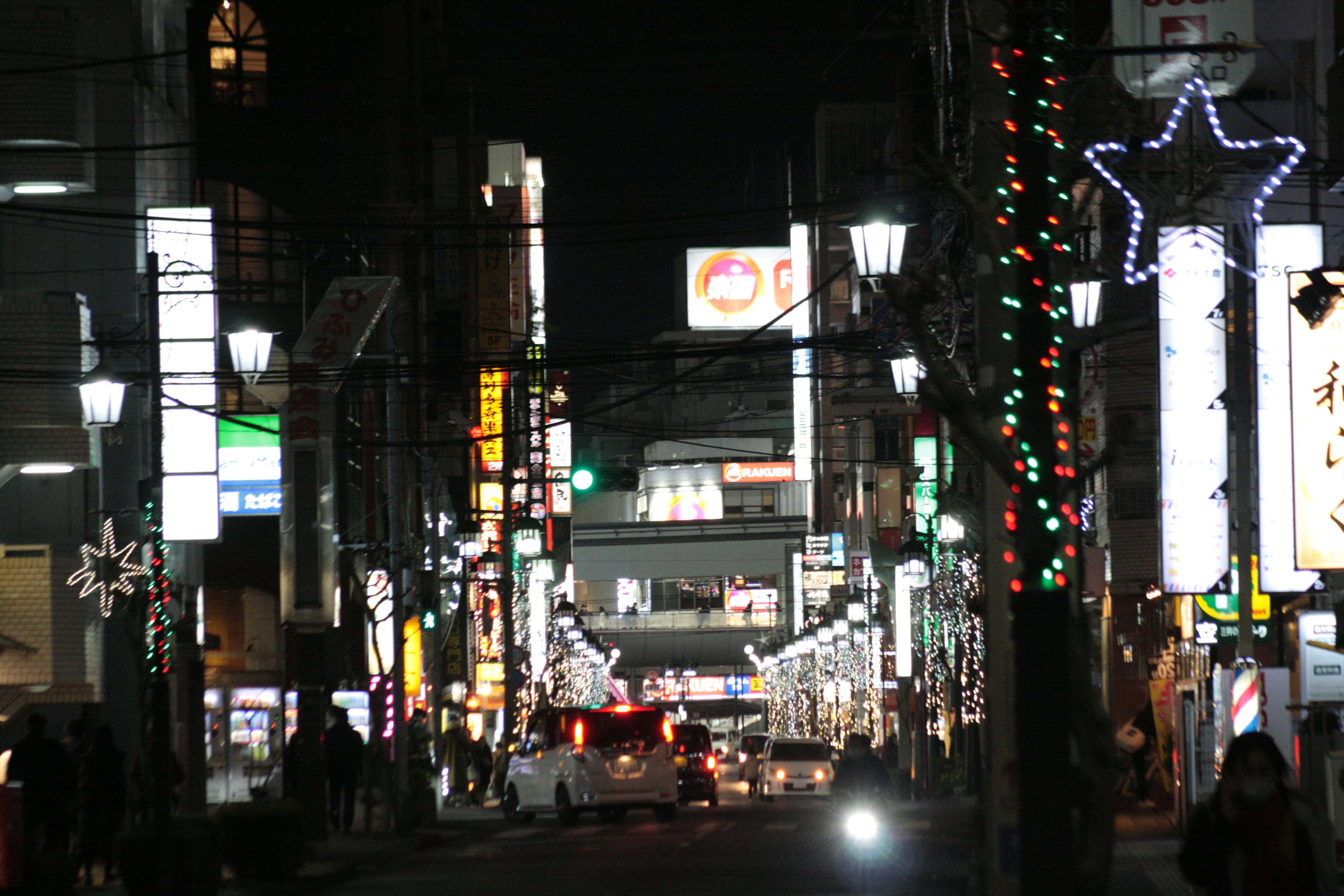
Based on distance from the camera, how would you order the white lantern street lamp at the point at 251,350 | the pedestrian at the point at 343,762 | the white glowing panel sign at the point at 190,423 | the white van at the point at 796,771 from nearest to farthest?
the white lantern street lamp at the point at 251,350 < the white glowing panel sign at the point at 190,423 < the pedestrian at the point at 343,762 < the white van at the point at 796,771

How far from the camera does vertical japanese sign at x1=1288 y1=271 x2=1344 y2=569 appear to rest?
18.1 metres

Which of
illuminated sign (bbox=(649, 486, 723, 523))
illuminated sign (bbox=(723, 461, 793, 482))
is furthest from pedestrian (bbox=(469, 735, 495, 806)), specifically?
illuminated sign (bbox=(649, 486, 723, 523))

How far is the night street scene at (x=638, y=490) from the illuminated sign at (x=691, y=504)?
299 ft

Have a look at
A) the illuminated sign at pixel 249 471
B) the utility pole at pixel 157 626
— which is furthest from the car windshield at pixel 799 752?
the utility pole at pixel 157 626

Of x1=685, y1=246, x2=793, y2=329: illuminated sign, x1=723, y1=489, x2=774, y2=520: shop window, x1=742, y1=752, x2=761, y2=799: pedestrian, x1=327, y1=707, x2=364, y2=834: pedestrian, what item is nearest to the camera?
x1=327, y1=707, x2=364, y2=834: pedestrian

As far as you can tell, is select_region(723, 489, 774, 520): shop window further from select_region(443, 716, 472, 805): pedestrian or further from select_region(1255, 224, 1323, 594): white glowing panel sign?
select_region(1255, 224, 1323, 594): white glowing panel sign

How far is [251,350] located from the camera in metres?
20.9

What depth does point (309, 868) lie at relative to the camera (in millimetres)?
19094

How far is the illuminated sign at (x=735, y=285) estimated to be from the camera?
11019 cm

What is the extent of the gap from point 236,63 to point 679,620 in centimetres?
8518

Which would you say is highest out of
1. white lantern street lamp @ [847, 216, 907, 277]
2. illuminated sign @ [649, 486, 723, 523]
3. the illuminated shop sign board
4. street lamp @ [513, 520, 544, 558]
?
the illuminated shop sign board

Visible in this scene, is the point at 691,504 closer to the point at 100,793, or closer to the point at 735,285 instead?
the point at 735,285

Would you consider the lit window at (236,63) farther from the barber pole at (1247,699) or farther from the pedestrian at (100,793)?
the barber pole at (1247,699)

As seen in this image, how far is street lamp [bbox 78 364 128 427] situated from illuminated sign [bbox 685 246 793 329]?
86.6m
